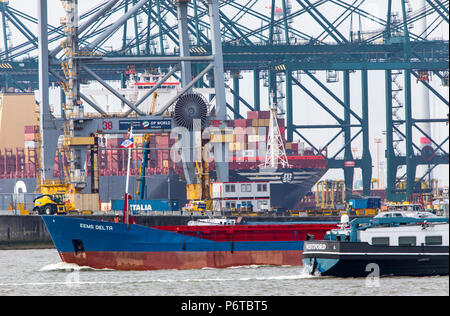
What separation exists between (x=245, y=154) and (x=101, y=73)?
119 ft

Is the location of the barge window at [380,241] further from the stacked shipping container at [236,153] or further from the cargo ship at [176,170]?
the stacked shipping container at [236,153]

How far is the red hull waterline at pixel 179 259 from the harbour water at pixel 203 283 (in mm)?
490

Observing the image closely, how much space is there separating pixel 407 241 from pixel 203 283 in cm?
801

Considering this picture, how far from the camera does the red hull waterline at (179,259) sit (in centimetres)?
4538

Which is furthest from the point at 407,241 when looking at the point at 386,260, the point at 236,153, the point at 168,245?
the point at 236,153

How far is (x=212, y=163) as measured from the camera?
97.1m

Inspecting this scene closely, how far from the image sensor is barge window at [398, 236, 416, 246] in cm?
3694

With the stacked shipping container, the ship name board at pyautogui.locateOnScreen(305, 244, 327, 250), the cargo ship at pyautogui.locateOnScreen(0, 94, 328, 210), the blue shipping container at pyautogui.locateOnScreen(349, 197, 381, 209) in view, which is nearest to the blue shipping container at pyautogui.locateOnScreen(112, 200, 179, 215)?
the blue shipping container at pyautogui.locateOnScreen(349, 197, 381, 209)

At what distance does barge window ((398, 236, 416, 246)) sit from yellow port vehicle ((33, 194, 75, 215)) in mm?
40534

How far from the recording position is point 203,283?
38.4m

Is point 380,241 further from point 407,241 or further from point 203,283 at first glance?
point 203,283

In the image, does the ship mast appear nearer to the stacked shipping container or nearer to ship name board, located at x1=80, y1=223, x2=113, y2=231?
the stacked shipping container
